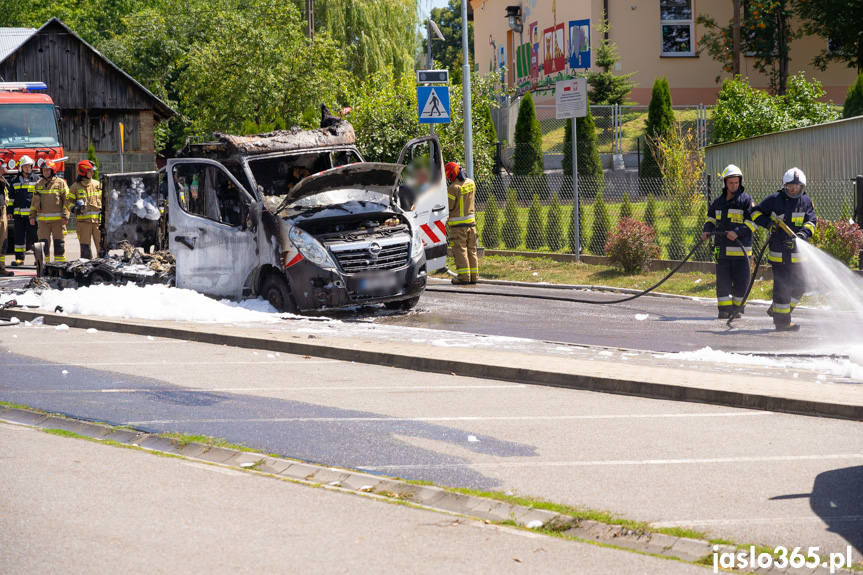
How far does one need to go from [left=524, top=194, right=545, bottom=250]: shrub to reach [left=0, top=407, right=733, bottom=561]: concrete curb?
45.4ft

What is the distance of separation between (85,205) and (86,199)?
6.5 inches

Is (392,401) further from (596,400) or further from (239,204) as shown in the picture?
(239,204)

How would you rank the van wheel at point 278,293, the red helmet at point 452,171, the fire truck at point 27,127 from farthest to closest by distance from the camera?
the fire truck at point 27,127 → the red helmet at point 452,171 → the van wheel at point 278,293

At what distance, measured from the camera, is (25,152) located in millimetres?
26594

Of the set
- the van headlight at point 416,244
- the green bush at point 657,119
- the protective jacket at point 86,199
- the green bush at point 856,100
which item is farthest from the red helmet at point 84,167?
the green bush at point 856,100

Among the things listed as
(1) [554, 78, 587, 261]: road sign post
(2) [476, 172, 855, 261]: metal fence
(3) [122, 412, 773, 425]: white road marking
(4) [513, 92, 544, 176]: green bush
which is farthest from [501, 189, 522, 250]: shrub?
(3) [122, 412, 773, 425]: white road marking

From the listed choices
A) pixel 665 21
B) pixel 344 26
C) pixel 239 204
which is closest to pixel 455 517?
pixel 239 204

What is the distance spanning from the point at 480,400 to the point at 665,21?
31.7 metres

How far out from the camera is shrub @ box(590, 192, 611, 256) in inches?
752

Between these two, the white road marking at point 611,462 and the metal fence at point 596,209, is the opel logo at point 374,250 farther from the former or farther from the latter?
the white road marking at point 611,462

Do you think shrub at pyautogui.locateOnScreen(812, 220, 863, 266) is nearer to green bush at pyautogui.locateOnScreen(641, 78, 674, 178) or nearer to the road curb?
the road curb

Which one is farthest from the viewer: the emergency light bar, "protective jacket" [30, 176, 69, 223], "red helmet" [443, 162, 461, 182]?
the emergency light bar

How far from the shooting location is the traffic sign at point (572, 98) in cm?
1819

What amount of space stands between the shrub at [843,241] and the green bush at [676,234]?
2.90m
